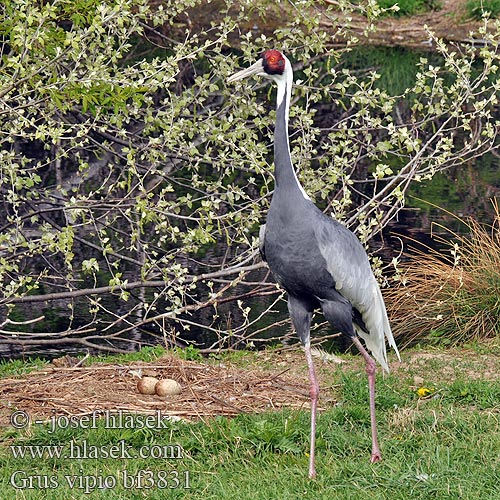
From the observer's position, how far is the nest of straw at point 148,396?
18.8 feet

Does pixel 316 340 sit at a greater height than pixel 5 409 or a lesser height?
lesser

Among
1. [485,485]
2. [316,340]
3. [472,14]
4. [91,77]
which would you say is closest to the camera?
[485,485]

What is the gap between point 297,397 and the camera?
608 centimetres

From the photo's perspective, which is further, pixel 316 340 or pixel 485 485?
pixel 316 340

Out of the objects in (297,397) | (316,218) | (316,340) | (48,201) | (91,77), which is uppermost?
(91,77)

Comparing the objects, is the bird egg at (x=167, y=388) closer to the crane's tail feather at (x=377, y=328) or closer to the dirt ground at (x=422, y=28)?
the crane's tail feather at (x=377, y=328)

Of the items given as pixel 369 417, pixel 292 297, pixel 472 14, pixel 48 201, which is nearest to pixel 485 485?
pixel 369 417

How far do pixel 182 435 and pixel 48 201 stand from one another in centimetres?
285

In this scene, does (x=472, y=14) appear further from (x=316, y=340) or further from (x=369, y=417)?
(x=369, y=417)

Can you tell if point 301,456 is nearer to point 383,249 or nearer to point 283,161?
point 283,161

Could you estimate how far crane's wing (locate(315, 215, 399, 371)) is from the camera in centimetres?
516

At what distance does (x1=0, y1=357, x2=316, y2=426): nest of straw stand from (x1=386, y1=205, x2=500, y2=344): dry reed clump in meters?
1.80

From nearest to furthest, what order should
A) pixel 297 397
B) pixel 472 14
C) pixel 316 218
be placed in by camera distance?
1. pixel 316 218
2. pixel 297 397
3. pixel 472 14

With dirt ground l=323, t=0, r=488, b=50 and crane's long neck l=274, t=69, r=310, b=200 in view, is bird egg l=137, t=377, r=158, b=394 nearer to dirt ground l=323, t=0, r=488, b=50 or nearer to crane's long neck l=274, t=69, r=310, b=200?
crane's long neck l=274, t=69, r=310, b=200
